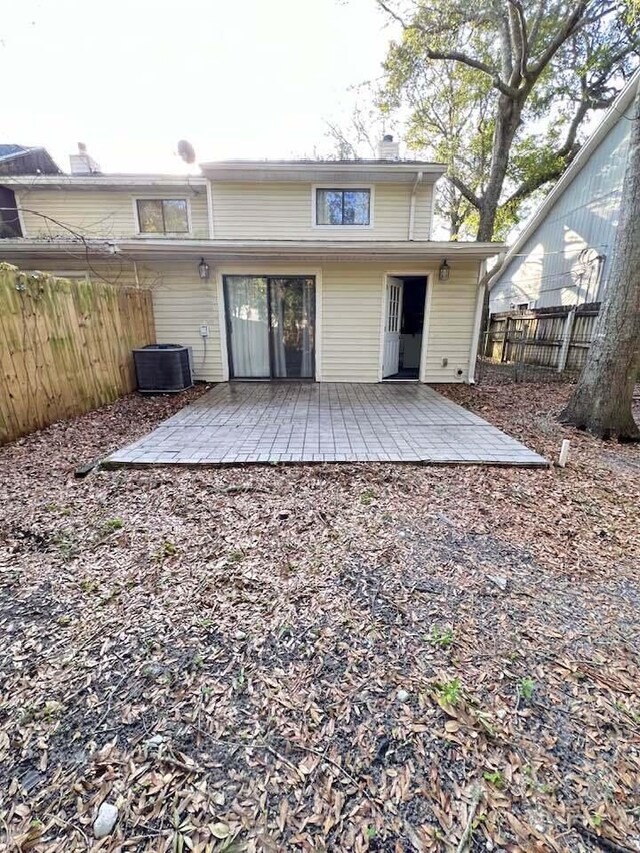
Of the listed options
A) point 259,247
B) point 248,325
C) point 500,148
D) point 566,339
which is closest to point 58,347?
point 259,247

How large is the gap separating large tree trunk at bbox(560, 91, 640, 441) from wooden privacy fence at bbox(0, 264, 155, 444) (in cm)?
672

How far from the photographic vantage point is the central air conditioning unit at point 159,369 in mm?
6750

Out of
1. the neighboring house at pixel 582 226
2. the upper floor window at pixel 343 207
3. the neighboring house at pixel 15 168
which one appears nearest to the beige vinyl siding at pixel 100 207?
the neighboring house at pixel 15 168

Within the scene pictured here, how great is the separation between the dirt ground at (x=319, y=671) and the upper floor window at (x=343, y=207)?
6.96 meters

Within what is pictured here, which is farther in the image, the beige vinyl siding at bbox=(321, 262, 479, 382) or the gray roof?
the gray roof

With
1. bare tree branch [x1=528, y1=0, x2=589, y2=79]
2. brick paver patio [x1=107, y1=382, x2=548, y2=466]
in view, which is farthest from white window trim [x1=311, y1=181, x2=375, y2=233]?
bare tree branch [x1=528, y1=0, x2=589, y2=79]

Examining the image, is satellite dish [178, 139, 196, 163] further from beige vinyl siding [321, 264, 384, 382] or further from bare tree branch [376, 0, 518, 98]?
bare tree branch [376, 0, 518, 98]

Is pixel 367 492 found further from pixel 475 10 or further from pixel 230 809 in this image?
pixel 475 10

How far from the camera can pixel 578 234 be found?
10508 millimetres

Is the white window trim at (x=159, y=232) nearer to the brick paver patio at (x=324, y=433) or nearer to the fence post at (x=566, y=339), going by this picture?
the brick paver patio at (x=324, y=433)

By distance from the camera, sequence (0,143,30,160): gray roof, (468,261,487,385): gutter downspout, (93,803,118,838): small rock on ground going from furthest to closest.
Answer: (0,143,30,160): gray roof < (468,261,487,385): gutter downspout < (93,803,118,838): small rock on ground

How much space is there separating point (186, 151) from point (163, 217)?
1.61 meters

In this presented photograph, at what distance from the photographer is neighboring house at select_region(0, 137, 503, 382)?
741 centimetres

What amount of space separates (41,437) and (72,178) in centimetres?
682
